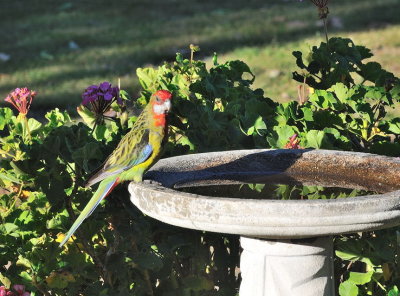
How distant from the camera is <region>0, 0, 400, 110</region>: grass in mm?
7797

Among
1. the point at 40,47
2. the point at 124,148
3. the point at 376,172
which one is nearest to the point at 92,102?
the point at 124,148

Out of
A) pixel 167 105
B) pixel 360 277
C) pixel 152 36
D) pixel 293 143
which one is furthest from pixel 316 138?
pixel 152 36

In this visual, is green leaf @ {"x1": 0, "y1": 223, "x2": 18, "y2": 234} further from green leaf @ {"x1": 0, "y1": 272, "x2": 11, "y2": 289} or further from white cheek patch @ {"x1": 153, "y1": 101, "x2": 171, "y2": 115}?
white cheek patch @ {"x1": 153, "y1": 101, "x2": 171, "y2": 115}

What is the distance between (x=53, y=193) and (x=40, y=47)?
260 inches

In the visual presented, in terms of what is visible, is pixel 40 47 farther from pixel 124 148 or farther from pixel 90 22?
pixel 124 148

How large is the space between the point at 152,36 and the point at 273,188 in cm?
673

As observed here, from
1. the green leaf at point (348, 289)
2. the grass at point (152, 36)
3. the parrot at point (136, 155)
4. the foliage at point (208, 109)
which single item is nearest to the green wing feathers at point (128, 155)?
the parrot at point (136, 155)

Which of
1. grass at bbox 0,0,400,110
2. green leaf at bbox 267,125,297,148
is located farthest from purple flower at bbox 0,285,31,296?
grass at bbox 0,0,400,110

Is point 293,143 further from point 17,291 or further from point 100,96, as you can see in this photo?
point 17,291

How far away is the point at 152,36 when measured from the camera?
9.48m

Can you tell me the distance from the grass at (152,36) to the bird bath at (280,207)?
13.4 ft

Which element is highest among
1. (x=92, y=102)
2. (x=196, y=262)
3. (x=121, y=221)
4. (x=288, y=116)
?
(x=92, y=102)

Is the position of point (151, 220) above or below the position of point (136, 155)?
below

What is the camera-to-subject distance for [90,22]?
416 inches
